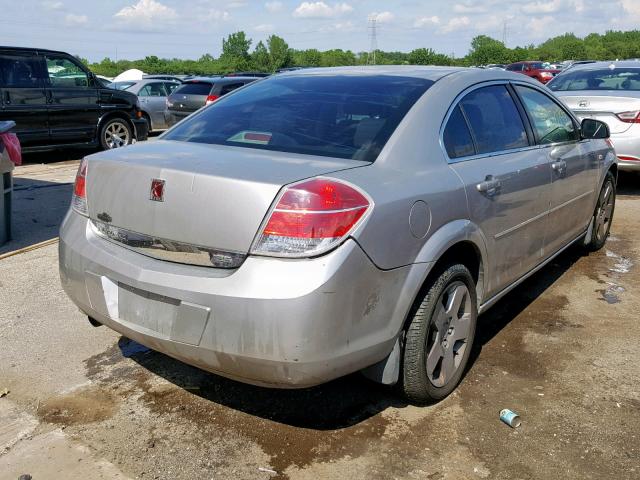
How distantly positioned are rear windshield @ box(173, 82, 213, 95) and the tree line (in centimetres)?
4625

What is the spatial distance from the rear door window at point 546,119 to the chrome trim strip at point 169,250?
252 cm

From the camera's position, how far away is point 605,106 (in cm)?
796

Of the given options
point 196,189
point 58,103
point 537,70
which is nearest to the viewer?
point 196,189

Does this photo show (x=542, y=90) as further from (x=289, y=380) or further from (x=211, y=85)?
(x=211, y=85)

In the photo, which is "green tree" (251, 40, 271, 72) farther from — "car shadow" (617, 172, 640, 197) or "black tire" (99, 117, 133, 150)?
"car shadow" (617, 172, 640, 197)

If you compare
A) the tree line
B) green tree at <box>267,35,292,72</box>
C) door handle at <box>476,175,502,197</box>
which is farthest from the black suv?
green tree at <box>267,35,292,72</box>

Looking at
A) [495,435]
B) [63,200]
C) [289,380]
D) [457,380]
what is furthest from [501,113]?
[63,200]

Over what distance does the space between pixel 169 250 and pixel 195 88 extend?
12.5 meters

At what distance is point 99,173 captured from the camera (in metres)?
3.09

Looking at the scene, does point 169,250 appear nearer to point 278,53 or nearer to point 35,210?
point 35,210

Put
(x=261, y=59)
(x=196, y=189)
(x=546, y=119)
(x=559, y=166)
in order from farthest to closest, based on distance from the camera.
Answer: (x=261, y=59)
(x=546, y=119)
(x=559, y=166)
(x=196, y=189)

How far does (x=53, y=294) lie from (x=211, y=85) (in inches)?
412

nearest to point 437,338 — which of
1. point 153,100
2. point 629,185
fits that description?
point 629,185

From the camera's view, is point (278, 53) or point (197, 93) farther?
point (278, 53)
